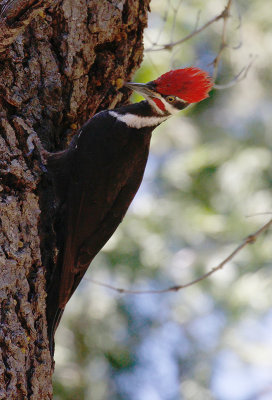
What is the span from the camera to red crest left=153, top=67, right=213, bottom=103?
303 cm

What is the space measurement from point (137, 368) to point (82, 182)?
297 cm

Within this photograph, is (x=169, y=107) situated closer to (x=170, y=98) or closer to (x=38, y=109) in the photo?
(x=170, y=98)

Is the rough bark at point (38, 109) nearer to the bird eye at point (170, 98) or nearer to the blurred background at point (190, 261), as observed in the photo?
the bird eye at point (170, 98)

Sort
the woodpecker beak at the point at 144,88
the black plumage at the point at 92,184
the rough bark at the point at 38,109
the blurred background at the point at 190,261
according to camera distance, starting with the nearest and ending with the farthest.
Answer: the rough bark at the point at 38,109, the black plumage at the point at 92,184, the woodpecker beak at the point at 144,88, the blurred background at the point at 190,261

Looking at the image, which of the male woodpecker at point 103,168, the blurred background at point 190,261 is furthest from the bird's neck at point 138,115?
the blurred background at point 190,261

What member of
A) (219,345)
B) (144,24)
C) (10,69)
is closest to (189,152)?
(219,345)

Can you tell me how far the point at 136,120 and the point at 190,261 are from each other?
2.83 m

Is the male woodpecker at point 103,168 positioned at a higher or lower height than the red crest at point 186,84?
lower

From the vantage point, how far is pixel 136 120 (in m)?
3.26

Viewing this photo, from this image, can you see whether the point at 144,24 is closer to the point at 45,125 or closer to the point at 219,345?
the point at 45,125

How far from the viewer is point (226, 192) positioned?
5711 mm

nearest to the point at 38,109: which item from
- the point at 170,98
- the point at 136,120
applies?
the point at 136,120

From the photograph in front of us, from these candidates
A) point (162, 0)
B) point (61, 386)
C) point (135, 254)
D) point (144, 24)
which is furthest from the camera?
point (162, 0)

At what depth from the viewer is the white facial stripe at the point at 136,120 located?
319 centimetres
